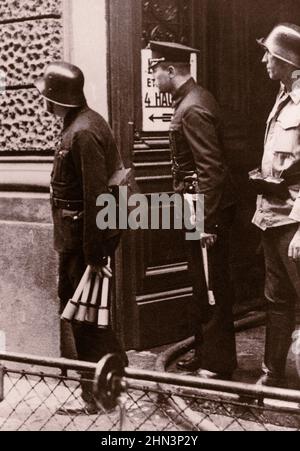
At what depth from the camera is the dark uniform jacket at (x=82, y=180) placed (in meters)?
5.36

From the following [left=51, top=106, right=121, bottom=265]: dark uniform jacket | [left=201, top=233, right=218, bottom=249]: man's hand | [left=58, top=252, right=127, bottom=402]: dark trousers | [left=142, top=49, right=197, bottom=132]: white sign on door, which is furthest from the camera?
[left=142, top=49, right=197, bottom=132]: white sign on door

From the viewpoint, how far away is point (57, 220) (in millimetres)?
5680

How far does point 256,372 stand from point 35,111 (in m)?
2.45

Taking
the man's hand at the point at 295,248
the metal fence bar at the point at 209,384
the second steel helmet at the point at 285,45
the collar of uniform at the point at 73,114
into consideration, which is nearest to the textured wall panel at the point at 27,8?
the collar of uniform at the point at 73,114

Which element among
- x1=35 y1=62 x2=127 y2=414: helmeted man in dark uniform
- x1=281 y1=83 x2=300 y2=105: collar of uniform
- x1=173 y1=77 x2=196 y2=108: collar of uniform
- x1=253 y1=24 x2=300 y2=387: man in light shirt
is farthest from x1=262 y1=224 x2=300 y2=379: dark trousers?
x1=173 y1=77 x2=196 y2=108: collar of uniform

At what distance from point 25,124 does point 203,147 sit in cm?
151

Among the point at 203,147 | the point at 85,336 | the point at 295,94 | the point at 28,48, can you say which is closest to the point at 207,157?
the point at 203,147

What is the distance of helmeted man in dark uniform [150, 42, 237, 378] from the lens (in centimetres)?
573

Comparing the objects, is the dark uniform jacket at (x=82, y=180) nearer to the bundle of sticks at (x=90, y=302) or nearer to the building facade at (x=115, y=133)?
the bundle of sticks at (x=90, y=302)

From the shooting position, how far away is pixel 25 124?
258 inches

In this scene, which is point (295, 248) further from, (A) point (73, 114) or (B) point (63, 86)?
(B) point (63, 86)

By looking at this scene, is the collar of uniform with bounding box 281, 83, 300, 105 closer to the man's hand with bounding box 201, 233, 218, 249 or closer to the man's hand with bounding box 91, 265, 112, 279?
the man's hand with bounding box 201, 233, 218, 249

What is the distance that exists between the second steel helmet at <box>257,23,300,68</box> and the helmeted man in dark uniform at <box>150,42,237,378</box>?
2.01ft

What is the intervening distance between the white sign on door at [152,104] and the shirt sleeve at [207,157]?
38.6 inches
